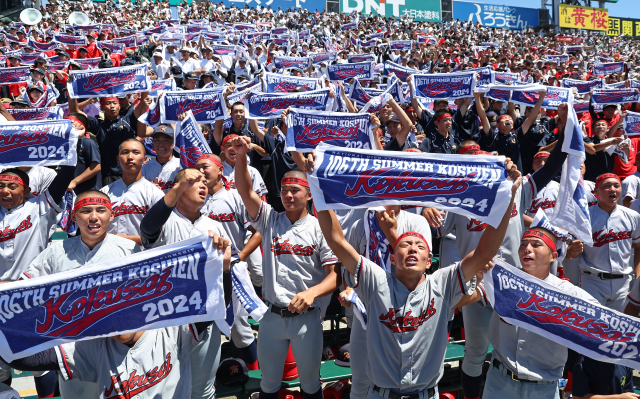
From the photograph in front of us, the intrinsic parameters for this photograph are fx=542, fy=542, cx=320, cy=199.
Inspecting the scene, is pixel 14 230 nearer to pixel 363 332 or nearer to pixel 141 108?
pixel 363 332

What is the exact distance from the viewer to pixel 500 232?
3516mm

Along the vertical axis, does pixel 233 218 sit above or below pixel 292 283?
above

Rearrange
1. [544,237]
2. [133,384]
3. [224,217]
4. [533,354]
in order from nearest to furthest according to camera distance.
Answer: [133,384], [533,354], [544,237], [224,217]

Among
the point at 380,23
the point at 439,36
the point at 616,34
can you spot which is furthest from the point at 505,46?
the point at 616,34

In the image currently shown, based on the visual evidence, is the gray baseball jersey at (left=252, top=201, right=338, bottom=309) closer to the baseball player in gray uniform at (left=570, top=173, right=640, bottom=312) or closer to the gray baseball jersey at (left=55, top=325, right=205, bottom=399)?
the gray baseball jersey at (left=55, top=325, right=205, bottom=399)

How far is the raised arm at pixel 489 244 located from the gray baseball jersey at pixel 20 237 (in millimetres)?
3912

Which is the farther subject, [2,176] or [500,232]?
[2,176]

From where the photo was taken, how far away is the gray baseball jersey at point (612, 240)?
5918mm

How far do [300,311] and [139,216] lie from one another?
204 cm

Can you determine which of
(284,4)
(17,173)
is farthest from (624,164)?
(284,4)

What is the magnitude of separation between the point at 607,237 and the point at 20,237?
5962mm

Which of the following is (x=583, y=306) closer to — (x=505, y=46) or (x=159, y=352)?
(x=159, y=352)

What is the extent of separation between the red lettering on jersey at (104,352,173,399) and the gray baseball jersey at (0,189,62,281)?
235cm

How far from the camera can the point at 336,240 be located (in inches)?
144
